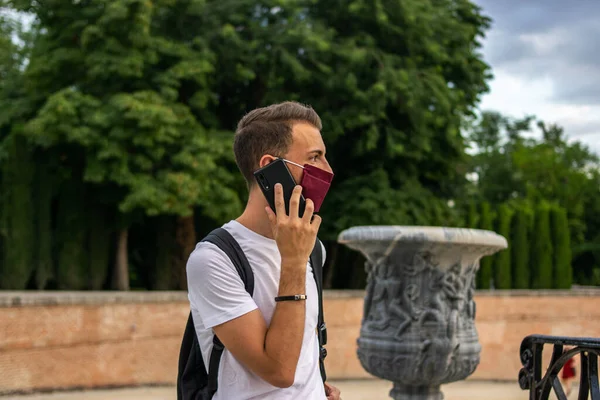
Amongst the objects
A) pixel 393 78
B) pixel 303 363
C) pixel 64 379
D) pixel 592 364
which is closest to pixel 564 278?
pixel 393 78

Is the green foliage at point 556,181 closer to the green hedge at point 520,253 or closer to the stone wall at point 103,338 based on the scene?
the green hedge at point 520,253

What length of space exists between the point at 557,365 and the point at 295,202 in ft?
7.01

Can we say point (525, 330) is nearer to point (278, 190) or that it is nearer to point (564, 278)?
point (564, 278)

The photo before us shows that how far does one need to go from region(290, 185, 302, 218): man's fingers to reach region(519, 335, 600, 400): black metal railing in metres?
1.70

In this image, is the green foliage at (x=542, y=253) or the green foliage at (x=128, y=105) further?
the green foliage at (x=542, y=253)

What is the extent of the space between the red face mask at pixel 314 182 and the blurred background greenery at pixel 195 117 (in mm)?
14636

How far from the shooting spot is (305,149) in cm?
211

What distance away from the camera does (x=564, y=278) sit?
83.1ft

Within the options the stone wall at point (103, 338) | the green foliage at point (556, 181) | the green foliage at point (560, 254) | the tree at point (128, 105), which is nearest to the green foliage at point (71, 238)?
the tree at point (128, 105)

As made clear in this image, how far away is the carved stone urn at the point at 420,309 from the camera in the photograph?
289 inches

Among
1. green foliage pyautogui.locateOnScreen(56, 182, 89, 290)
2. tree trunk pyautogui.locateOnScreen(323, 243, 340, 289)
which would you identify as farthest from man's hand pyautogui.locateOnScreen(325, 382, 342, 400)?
tree trunk pyautogui.locateOnScreen(323, 243, 340, 289)

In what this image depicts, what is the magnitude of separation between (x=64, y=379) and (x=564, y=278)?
17.9 metres

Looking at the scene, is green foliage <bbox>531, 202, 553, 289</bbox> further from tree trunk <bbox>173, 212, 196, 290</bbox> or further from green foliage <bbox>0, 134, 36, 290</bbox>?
green foliage <bbox>0, 134, 36, 290</bbox>

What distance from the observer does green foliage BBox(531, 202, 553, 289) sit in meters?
24.9
